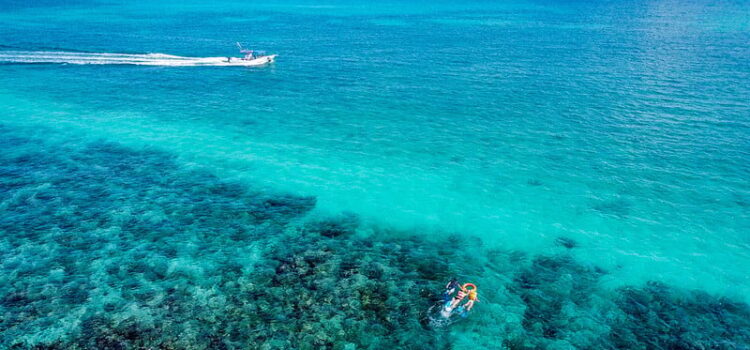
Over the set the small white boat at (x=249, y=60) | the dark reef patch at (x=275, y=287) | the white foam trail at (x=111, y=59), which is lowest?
the dark reef patch at (x=275, y=287)

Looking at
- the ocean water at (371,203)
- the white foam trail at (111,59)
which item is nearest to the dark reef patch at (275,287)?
the ocean water at (371,203)

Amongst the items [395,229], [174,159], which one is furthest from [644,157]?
[174,159]

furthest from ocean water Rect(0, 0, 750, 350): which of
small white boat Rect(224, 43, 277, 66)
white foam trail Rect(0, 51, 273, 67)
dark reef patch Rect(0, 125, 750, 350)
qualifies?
small white boat Rect(224, 43, 277, 66)

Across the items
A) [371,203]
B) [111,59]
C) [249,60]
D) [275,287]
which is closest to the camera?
[275,287]

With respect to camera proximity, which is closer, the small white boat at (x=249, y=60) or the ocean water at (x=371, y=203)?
the ocean water at (x=371, y=203)

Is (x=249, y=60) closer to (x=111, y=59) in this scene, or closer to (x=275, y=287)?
(x=111, y=59)

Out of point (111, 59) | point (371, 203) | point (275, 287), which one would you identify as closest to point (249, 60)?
point (111, 59)

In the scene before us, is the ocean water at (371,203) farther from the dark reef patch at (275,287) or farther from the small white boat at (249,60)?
the small white boat at (249,60)
